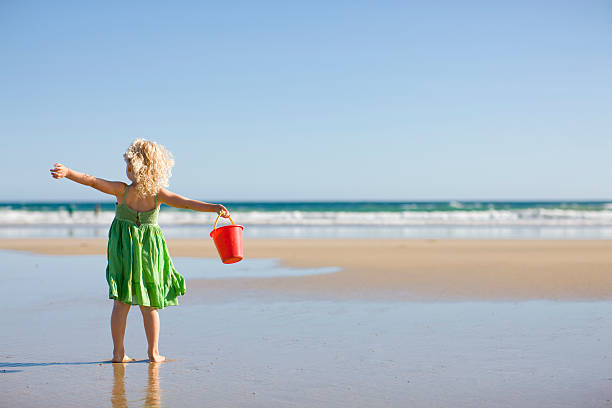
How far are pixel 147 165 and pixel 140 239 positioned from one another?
54cm

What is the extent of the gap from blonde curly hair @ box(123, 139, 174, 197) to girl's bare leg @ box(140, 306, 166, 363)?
861 mm

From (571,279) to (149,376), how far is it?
672 centimetres

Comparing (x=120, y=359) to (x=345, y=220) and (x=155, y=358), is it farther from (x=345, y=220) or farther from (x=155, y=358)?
(x=345, y=220)

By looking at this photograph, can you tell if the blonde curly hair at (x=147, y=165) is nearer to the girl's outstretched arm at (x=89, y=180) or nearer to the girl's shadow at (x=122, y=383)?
the girl's outstretched arm at (x=89, y=180)

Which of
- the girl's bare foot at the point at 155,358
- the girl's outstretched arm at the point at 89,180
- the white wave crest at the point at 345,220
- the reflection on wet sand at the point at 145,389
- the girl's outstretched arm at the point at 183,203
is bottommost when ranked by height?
the reflection on wet sand at the point at 145,389

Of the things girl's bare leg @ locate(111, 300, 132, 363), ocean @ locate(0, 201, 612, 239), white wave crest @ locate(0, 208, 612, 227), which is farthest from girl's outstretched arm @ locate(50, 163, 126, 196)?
white wave crest @ locate(0, 208, 612, 227)

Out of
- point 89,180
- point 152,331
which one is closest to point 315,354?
point 152,331

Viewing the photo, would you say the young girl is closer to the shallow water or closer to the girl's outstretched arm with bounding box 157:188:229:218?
the girl's outstretched arm with bounding box 157:188:229:218

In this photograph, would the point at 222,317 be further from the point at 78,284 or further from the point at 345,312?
the point at 78,284

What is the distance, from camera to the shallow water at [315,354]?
362 cm

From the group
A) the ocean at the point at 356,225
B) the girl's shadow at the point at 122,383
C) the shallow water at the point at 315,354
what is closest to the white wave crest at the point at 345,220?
the ocean at the point at 356,225

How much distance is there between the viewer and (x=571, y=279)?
28.6ft

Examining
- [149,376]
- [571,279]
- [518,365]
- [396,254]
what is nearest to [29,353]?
[149,376]

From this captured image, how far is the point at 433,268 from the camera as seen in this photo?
1034 centimetres
